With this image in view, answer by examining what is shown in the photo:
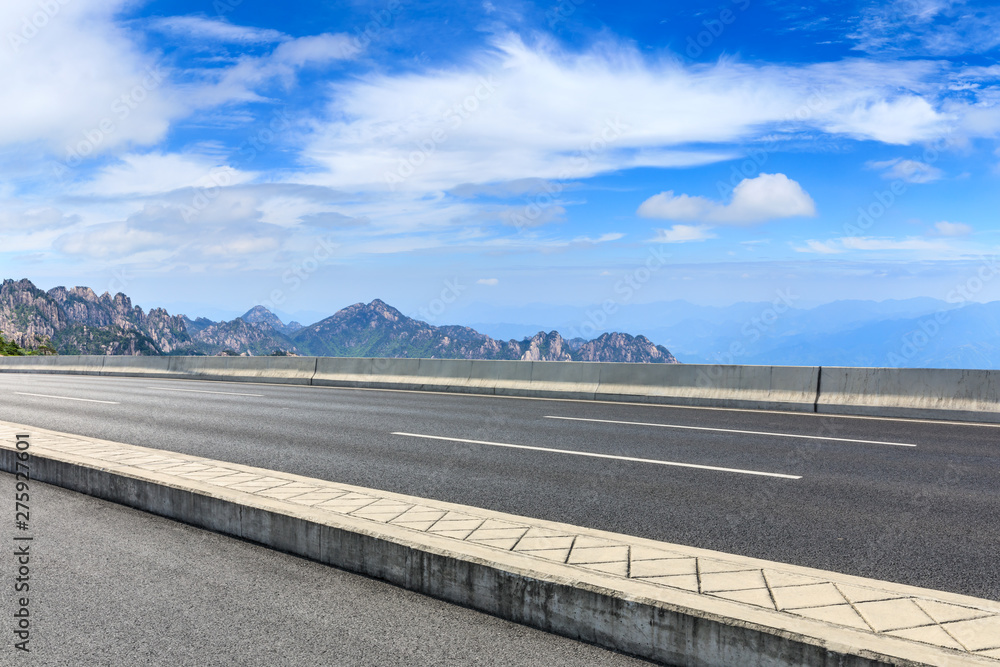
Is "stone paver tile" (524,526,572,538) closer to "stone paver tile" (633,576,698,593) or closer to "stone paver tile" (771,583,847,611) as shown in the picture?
"stone paver tile" (633,576,698,593)

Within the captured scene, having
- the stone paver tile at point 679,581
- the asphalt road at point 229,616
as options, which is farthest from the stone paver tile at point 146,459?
the stone paver tile at point 679,581

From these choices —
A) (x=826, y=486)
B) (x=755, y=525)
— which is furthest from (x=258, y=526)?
(x=826, y=486)

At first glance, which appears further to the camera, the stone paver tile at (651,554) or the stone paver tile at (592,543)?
the stone paver tile at (592,543)

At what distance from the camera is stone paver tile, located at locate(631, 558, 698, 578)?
153 inches

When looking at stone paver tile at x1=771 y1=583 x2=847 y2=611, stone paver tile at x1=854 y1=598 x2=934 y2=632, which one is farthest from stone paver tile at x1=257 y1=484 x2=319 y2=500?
stone paver tile at x1=854 y1=598 x2=934 y2=632

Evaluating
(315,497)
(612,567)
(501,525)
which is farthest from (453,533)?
(315,497)

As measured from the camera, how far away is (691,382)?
14.9 m

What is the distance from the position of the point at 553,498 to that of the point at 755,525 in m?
1.79

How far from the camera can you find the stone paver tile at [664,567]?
3.89 m

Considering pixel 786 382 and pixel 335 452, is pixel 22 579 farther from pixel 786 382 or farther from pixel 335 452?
pixel 786 382

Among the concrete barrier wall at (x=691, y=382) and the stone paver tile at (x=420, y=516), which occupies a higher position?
the concrete barrier wall at (x=691, y=382)

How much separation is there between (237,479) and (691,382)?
10.7 meters

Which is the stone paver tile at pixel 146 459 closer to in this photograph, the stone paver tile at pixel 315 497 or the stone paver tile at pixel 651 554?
the stone paver tile at pixel 315 497

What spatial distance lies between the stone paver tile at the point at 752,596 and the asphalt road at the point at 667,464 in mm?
1318
